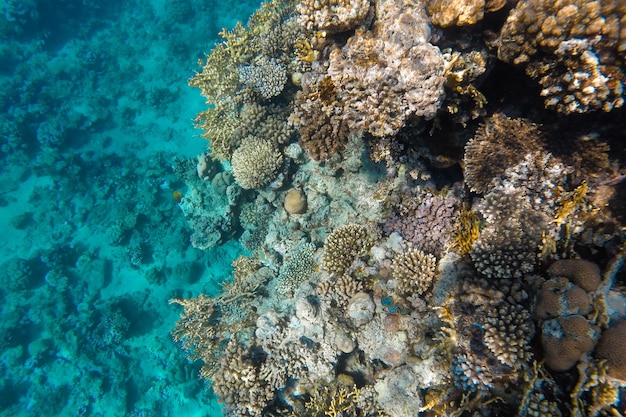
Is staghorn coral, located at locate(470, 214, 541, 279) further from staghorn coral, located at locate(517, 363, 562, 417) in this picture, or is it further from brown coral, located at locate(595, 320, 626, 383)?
staghorn coral, located at locate(517, 363, 562, 417)

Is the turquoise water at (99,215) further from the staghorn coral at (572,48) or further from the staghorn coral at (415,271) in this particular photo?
the staghorn coral at (572,48)

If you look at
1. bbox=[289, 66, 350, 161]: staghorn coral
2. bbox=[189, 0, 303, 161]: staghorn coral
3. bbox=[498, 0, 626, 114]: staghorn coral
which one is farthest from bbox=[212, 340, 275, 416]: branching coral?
bbox=[498, 0, 626, 114]: staghorn coral

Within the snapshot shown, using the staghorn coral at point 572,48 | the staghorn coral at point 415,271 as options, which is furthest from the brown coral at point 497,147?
the staghorn coral at point 415,271

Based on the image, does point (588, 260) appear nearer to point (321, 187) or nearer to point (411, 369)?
point (411, 369)

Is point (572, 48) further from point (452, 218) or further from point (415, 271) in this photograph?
point (415, 271)

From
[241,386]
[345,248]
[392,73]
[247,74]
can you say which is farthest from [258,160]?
[241,386]

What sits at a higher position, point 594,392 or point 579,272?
point 579,272
